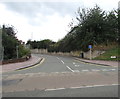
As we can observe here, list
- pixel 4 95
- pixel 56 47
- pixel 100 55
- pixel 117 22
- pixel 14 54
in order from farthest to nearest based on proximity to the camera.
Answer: pixel 56 47 → pixel 117 22 → pixel 100 55 → pixel 14 54 → pixel 4 95

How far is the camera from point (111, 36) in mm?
33812

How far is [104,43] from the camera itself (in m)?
35.0

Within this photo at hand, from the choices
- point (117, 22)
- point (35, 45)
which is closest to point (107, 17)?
point (117, 22)

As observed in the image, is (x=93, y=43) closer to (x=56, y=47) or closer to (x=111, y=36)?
(x=111, y=36)

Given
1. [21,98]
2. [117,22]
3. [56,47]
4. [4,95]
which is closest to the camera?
[21,98]

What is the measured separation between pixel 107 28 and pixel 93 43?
4.98m

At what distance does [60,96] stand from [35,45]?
291ft

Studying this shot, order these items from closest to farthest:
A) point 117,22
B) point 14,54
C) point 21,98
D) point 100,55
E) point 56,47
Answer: point 21,98 → point 14,54 → point 100,55 → point 117,22 → point 56,47

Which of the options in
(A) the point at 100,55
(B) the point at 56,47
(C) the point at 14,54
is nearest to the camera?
(C) the point at 14,54

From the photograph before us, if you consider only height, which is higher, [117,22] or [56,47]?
[117,22]

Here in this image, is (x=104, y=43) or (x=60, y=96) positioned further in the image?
(x=104, y=43)

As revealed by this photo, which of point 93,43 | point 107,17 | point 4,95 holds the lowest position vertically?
point 4,95

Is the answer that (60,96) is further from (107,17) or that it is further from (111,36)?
(107,17)

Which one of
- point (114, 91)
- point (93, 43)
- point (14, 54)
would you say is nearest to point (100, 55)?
point (93, 43)
